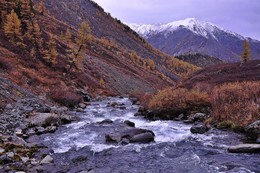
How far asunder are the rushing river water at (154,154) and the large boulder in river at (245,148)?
0.44 meters

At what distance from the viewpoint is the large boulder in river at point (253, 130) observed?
689 inches

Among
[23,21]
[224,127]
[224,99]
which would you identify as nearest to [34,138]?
[224,127]

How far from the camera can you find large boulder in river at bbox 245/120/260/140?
17500 mm

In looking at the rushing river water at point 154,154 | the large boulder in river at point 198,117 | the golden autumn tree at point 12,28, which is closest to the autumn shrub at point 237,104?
the large boulder in river at point 198,117

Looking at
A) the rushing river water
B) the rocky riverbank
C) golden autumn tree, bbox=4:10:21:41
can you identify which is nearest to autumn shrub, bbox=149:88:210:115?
the rocky riverbank

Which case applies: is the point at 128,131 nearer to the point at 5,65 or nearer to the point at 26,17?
the point at 5,65

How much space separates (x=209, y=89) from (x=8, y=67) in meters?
24.6

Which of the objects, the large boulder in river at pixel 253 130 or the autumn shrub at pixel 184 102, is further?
the autumn shrub at pixel 184 102

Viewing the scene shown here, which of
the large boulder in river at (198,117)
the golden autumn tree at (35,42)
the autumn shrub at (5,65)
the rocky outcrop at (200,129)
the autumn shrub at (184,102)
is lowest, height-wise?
the rocky outcrop at (200,129)

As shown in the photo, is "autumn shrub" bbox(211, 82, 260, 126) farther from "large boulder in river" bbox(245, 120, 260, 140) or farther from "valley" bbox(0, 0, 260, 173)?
"large boulder in river" bbox(245, 120, 260, 140)

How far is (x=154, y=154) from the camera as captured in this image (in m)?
15.8

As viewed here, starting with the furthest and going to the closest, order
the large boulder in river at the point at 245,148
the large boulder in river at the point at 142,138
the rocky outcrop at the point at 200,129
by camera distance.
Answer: the rocky outcrop at the point at 200,129
the large boulder in river at the point at 142,138
the large boulder in river at the point at 245,148

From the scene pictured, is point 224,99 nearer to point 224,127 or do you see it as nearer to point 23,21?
point 224,127

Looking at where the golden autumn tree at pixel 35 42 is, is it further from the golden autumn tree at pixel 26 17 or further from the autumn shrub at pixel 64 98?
the autumn shrub at pixel 64 98
